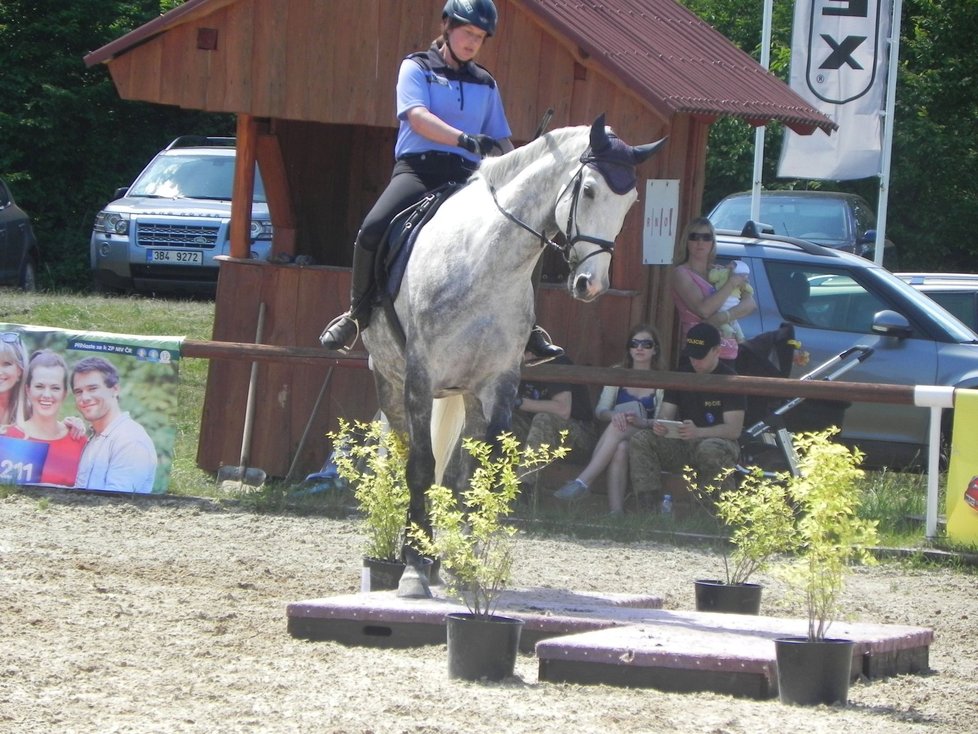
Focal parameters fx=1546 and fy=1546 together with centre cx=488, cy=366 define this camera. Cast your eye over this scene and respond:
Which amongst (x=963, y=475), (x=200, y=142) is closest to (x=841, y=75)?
(x=963, y=475)

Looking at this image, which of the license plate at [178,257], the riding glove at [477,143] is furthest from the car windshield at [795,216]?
the riding glove at [477,143]

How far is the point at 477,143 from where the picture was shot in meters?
7.24

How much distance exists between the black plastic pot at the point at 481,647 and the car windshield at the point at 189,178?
48.3 ft

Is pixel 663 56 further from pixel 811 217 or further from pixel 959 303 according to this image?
pixel 811 217

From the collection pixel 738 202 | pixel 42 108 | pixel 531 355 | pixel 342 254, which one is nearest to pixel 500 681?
pixel 531 355

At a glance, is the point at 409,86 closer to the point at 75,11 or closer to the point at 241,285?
the point at 241,285

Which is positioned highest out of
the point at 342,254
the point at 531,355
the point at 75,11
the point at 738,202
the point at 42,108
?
the point at 75,11

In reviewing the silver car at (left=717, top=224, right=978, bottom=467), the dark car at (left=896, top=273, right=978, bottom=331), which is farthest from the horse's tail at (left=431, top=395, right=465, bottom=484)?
the dark car at (left=896, top=273, right=978, bottom=331)

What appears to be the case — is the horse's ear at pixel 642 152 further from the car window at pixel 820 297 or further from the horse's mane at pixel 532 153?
the car window at pixel 820 297

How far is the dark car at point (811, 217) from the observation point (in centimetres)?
1858

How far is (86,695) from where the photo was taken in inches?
216

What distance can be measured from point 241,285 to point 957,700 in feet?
22.9

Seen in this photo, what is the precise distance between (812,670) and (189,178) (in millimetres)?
15969

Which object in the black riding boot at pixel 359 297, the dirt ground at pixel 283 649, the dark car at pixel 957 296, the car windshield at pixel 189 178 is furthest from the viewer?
the car windshield at pixel 189 178
